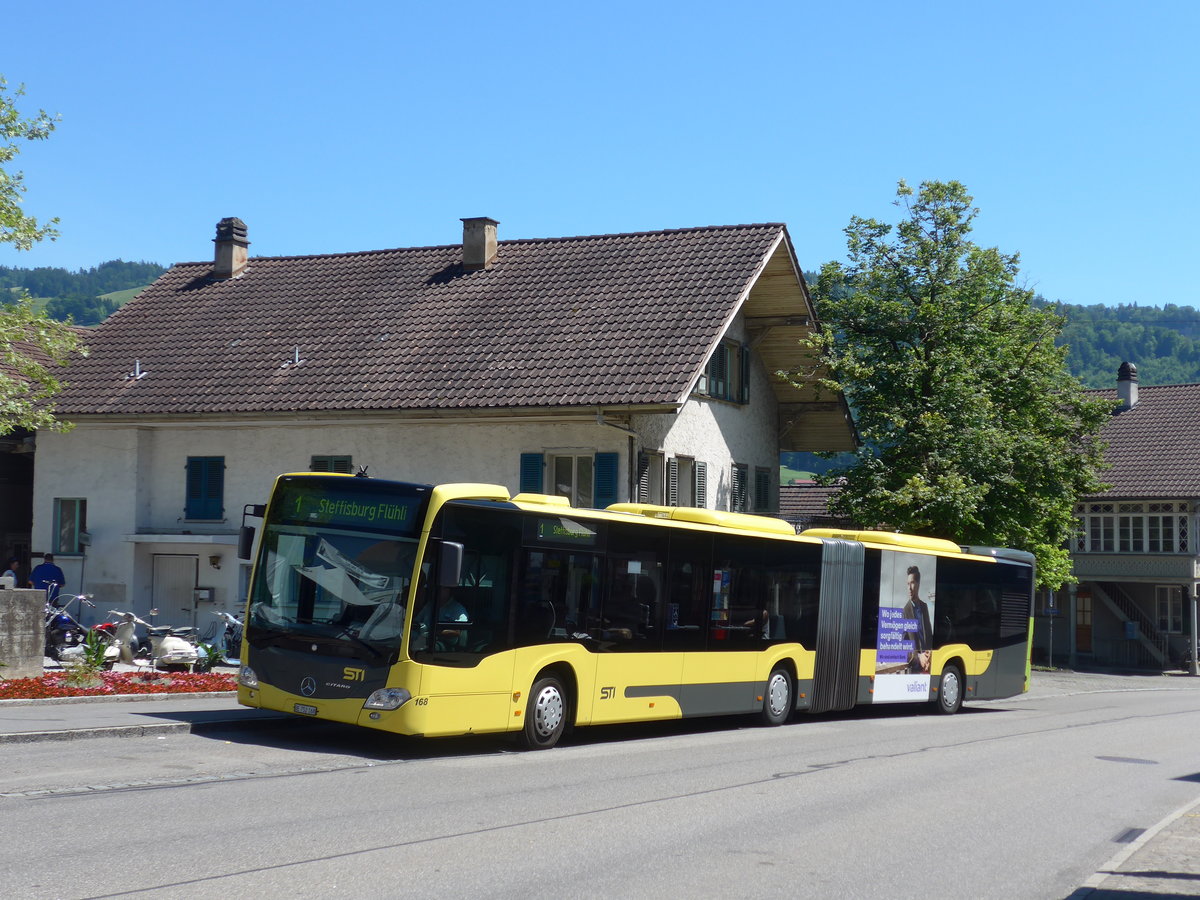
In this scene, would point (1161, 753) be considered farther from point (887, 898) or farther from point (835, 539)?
point (887, 898)

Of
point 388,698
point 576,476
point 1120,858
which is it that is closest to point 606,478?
point 576,476

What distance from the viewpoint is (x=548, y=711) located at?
15992 millimetres

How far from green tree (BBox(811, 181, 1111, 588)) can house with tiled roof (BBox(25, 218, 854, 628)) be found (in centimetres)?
185

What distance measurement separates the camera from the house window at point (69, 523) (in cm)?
3011

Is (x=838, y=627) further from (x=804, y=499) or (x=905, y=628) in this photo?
(x=804, y=499)

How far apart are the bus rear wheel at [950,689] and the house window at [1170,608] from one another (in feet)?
99.9

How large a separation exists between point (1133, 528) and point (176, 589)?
37131 mm

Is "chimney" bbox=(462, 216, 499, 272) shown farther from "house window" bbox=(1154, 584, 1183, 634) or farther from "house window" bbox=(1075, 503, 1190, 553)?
A: "house window" bbox=(1154, 584, 1183, 634)

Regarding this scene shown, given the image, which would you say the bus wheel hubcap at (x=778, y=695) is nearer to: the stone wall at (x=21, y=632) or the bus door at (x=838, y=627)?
the bus door at (x=838, y=627)

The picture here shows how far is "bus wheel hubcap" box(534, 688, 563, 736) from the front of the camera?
1583 cm

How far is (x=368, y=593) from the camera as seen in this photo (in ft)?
48.1

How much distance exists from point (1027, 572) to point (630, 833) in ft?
63.4

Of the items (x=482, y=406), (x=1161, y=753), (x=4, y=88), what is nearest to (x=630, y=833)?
(x=1161, y=753)

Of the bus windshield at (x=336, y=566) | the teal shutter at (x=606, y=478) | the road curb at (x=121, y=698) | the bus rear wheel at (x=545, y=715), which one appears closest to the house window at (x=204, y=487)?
the teal shutter at (x=606, y=478)
